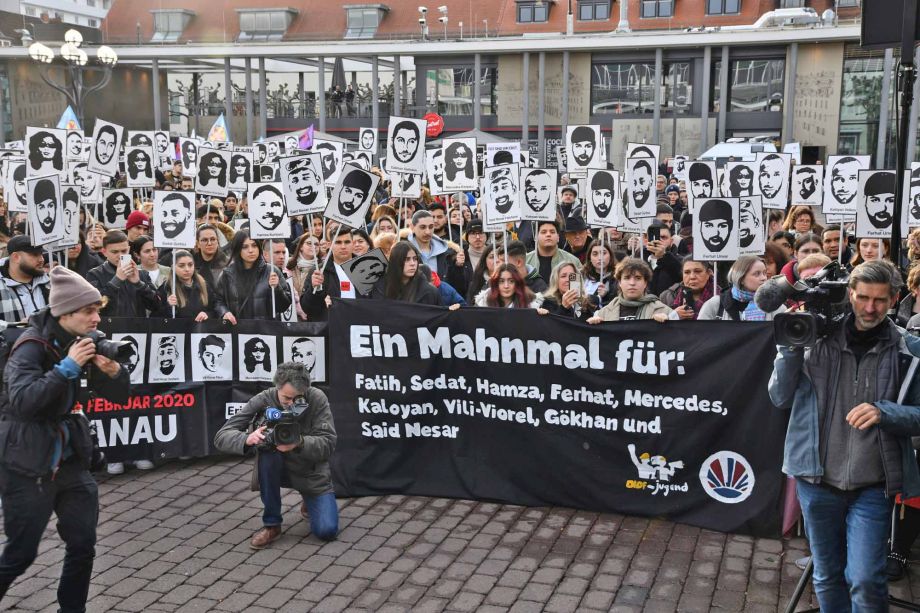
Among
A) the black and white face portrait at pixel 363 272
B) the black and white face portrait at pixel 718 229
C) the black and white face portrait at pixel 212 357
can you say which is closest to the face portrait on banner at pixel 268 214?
the black and white face portrait at pixel 363 272

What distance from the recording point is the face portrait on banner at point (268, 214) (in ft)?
30.9

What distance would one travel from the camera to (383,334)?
22.9ft

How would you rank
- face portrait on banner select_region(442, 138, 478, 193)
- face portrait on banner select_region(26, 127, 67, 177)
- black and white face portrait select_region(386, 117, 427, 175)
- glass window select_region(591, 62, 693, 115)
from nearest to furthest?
face portrait on banner select_region(26, 127, 67, 177)
black and white face portrait select_region(386, 117, 427, 175)
face portrait on banner select_region(442, 138, 478, 193)
glass window select_region(591, 62, 693, 115)

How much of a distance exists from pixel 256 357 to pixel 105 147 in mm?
6732

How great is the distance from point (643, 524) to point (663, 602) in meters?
1.19

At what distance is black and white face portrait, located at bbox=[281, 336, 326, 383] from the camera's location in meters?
7.78

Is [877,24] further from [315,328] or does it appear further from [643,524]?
[315,328]

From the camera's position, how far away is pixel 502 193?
9.29 metres

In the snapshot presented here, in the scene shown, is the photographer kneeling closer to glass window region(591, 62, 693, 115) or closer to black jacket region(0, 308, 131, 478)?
black jacket region(0, 308, 131, 478)

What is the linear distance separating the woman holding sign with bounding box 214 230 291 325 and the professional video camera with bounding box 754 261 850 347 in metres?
5.38

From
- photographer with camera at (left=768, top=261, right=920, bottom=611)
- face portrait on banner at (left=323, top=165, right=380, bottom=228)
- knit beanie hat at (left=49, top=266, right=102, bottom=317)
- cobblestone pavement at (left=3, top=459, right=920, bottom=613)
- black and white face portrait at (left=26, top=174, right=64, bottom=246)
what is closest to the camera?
photographer with camera at (left=768, top=261, right=920, bottom=611)

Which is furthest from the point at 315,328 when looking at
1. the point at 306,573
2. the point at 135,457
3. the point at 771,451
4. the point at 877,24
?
the point at 877,24

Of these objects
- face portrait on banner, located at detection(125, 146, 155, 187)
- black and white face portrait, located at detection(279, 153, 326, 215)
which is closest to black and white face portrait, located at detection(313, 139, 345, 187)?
face portrait on banner, located at detection(125, 146, 155, 187)

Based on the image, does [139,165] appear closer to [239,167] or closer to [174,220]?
[239,167]
